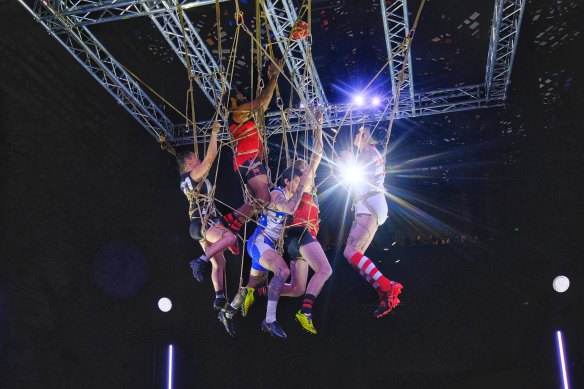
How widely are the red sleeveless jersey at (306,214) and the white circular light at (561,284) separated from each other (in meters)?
2.54

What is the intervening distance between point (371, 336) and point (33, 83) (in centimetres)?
481

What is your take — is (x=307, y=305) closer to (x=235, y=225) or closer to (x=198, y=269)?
(x=198, y=269)

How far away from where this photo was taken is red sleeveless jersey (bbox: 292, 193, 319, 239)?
4551 millimetres

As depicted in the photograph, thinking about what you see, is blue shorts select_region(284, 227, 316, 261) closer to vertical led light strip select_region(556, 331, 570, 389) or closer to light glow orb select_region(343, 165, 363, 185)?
light glow orb select_region(343, 165, 363, 185)

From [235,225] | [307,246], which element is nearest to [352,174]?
[307,246]

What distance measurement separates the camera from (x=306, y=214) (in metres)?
4.57

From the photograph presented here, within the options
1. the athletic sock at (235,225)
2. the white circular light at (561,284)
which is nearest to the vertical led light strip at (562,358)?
the white circular light at (561,284)

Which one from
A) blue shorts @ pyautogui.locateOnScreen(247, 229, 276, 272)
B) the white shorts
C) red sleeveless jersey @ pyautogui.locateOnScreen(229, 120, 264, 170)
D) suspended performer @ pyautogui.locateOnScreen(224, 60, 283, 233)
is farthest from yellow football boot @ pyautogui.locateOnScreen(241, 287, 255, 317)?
the white shorts

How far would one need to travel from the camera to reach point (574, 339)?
5316 mm

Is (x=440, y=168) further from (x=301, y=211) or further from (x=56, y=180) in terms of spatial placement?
(x=56, y=180)

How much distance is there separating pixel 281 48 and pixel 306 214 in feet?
5.85

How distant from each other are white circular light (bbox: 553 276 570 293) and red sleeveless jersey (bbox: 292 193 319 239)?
8.33 ft

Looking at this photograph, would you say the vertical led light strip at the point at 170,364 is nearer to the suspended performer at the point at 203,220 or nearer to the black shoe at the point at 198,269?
the suspended performer at the point at 203,220

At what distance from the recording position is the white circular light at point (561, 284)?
214 inches
